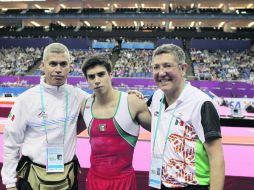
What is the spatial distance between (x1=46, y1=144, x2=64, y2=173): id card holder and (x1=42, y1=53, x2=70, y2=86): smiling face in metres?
0.53

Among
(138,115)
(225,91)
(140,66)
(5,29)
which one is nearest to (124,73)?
(140,66)

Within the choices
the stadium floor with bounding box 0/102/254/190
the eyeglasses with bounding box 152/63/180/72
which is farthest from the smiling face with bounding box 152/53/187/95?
the stadium floor with bounding box 0/102/254/190

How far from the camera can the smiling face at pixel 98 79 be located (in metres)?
2.28

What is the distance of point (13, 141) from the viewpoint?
7.55ft

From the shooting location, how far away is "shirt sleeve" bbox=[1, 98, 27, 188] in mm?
2270

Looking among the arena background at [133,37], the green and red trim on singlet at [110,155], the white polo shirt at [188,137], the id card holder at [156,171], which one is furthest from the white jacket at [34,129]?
the arena background at [133,37]

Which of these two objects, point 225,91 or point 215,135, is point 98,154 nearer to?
point 215,135

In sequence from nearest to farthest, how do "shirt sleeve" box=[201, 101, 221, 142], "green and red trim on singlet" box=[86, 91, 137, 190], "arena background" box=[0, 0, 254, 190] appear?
"shirt sleeve" box=[201, 101, 221, 142] < "green and red trim on singlet" box=[86, 91, 137, 190] < "arena background" box=[0, 0, 254, 190]

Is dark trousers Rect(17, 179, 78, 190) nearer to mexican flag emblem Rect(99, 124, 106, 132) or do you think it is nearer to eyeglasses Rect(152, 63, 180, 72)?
mexican flag emblem Rect(99, 124, 106, 132)

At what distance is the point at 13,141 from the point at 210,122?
1.58 m

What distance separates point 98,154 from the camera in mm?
2305

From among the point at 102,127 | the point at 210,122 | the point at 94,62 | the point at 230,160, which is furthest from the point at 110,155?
the point at 230,160

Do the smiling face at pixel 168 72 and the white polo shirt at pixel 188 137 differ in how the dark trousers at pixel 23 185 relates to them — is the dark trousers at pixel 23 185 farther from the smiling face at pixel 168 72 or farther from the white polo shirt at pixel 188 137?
the smiling face at pixel 168 72

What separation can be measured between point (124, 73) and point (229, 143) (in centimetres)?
1777
